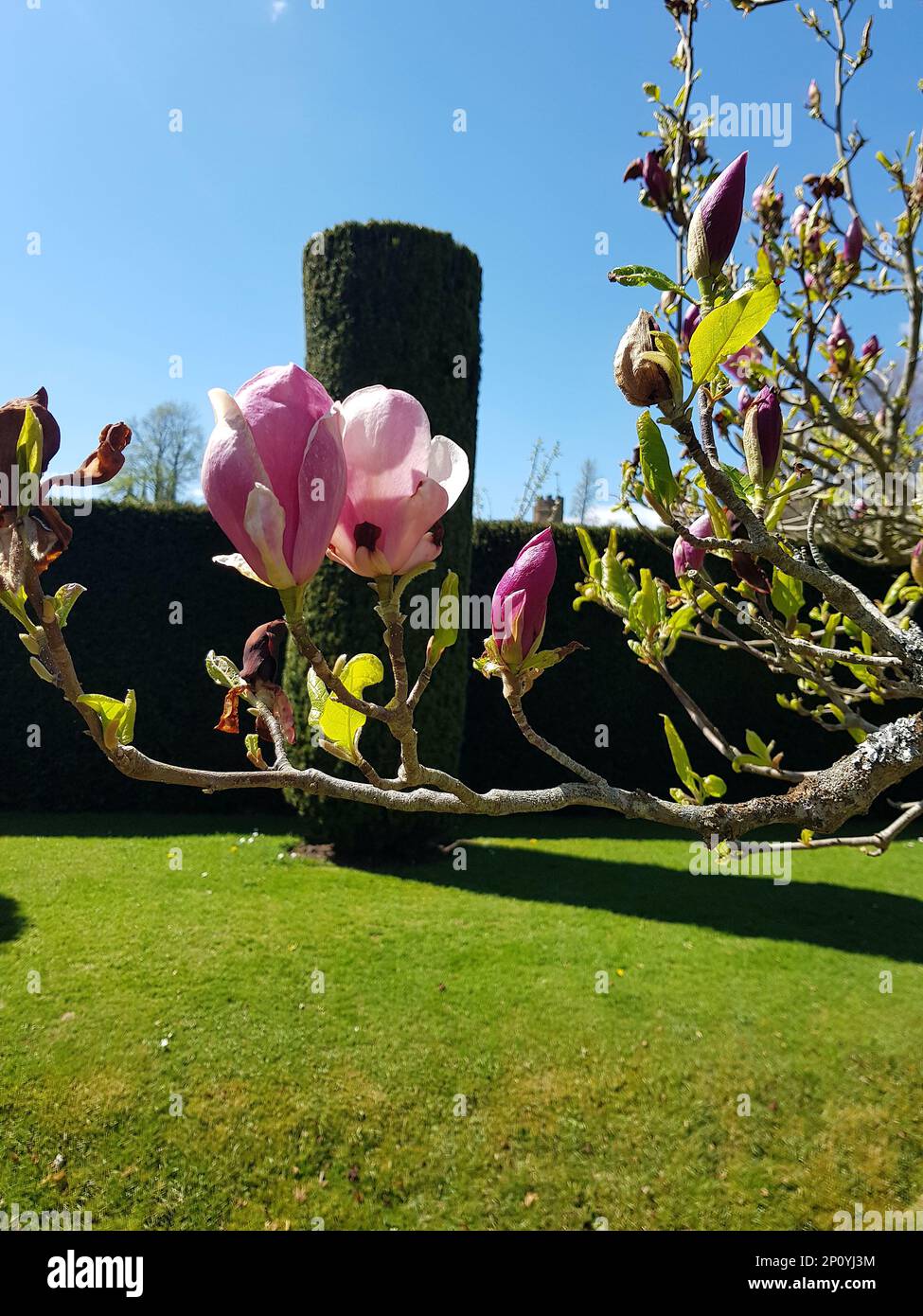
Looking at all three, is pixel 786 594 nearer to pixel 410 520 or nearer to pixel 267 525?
pixel 410 520

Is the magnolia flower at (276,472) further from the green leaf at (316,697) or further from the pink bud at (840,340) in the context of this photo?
the pink bud at (840,340)

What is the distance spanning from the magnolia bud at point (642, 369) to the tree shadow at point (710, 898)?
17.7ft

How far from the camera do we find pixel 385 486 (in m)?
0.58

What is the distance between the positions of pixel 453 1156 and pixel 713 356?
3459mm

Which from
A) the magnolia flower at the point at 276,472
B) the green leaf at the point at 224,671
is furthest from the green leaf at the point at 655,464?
the green leaf at the point at 224,671

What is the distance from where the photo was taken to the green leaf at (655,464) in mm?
692

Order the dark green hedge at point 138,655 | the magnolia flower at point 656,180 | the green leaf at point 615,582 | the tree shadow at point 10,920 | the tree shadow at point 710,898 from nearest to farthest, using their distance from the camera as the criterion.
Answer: the green leaf at point 615,582
the magnolia flower at point 656,180
the tree shadow at point 10,920
the tree shadow at point 710,898
the dark green hedge at point 138,655

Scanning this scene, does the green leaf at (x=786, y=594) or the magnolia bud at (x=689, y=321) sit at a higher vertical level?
the magnolia bud at (x=689, y=321)

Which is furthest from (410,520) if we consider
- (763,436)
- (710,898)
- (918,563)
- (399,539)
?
(710,898)

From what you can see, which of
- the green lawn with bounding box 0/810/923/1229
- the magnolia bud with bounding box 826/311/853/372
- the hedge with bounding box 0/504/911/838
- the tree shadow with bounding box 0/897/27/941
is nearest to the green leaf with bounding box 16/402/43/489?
the magnolia bud with bounding box 826/311/853/372

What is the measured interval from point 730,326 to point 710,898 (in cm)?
606

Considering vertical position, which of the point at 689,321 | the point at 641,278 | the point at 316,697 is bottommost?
the point at 316,697
